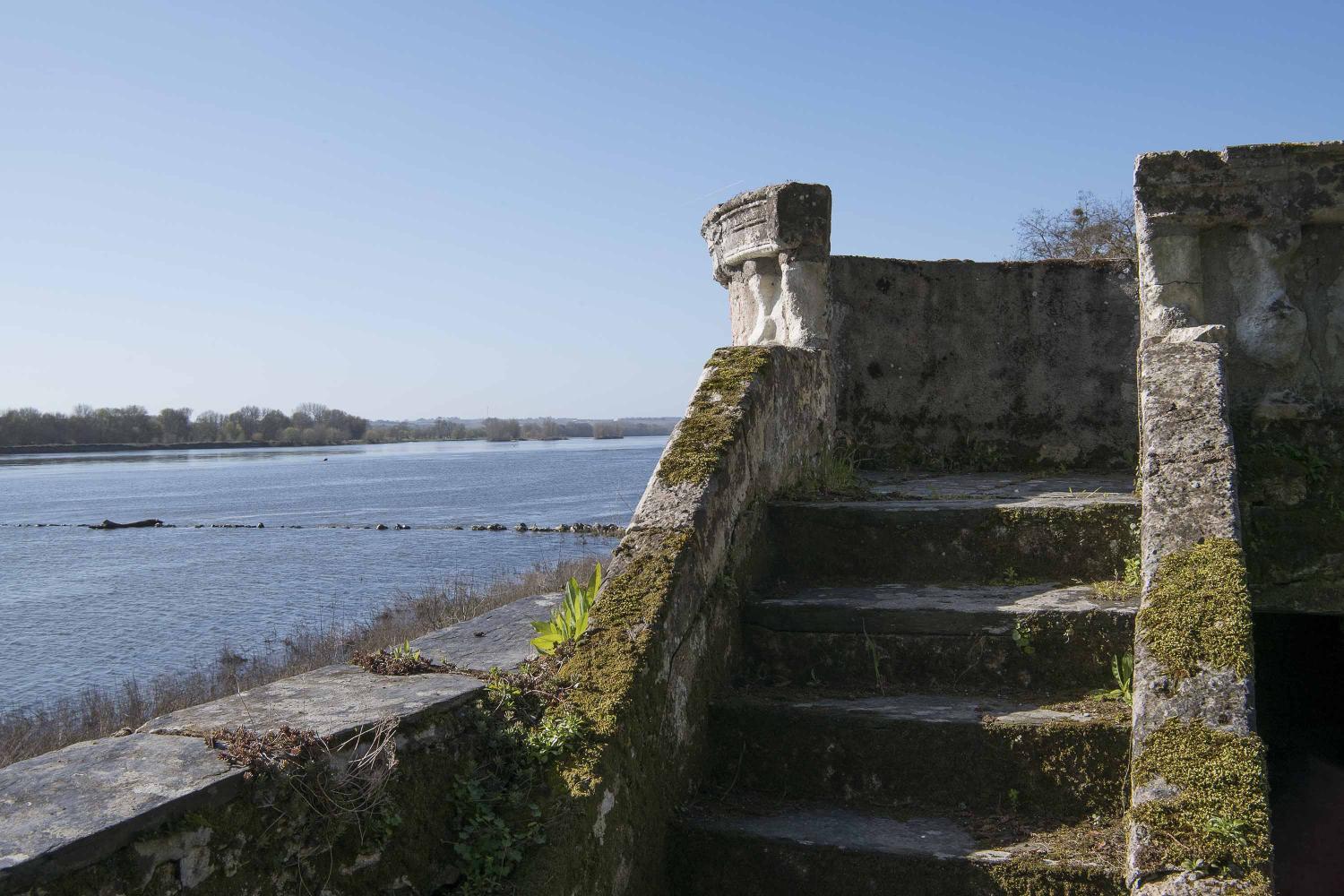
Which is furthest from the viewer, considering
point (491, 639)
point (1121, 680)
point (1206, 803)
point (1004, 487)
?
point (491, 639)

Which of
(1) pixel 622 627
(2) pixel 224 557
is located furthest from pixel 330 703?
(2) pixel 224 557

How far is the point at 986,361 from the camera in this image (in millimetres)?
6102

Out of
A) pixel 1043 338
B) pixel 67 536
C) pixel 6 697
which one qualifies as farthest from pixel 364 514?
pixel 1043 338

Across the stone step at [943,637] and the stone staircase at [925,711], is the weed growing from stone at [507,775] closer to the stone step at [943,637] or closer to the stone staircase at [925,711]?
the stone staircase at [925,711]

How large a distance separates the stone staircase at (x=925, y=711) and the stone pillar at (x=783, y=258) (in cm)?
181

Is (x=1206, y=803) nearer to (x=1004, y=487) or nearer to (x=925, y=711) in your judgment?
(x=925, y=711)

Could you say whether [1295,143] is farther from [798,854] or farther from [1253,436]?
[798,854]

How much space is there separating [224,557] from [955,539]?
113 ft

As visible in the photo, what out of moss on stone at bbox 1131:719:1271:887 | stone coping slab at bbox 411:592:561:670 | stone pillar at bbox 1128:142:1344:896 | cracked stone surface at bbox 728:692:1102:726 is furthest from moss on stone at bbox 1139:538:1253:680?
stone coping slab at bbox 411:592:561:670

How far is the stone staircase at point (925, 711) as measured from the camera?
2.93 metres

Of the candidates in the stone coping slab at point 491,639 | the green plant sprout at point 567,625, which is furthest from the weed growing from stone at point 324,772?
the stone coping slab at point 491,639

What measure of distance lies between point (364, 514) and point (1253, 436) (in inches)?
1844

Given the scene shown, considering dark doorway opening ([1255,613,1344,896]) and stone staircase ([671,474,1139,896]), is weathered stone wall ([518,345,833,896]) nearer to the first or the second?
stone staircase ([671,474,1139,896])

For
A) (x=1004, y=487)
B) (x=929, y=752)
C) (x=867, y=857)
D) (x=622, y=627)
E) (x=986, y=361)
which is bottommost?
(x=867, y=857)
